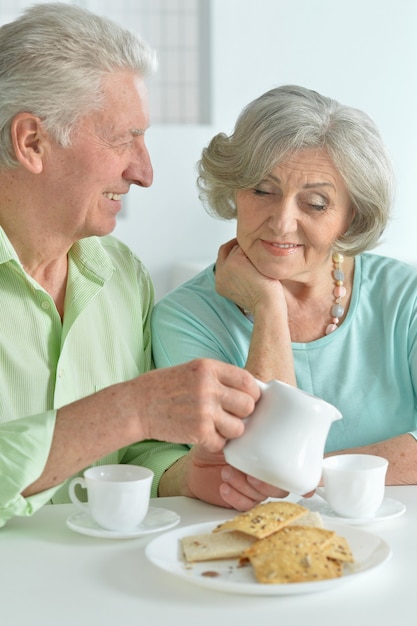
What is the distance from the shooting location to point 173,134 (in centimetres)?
445

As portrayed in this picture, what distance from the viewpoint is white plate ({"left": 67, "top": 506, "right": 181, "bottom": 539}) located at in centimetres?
129

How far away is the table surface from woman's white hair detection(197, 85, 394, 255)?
2.75 feet

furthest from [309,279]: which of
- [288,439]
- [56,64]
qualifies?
[288,439]

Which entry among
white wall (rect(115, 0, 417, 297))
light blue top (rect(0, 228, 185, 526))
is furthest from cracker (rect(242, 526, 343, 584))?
white wall (rect(115, 0, 417, 297))

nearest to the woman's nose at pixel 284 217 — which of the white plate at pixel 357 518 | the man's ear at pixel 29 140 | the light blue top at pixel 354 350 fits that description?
the light blue top at pixel 354 350

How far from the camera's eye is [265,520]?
1197 millimetres

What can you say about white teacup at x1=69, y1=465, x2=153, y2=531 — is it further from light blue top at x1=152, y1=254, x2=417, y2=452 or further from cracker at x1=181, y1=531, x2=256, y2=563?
light blue top at x1=152, y1=254, x2=417, y2=452

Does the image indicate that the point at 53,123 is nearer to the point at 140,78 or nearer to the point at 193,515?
the point at 140,78

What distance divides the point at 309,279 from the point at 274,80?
274 cm

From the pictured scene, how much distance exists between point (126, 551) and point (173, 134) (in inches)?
133

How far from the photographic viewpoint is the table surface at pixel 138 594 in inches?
41.0

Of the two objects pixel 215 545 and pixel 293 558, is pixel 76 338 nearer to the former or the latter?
pixel 215 545

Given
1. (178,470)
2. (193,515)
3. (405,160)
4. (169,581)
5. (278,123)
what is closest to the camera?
(169,581)

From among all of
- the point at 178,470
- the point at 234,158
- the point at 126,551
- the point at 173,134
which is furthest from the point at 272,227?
the point at 173,134
